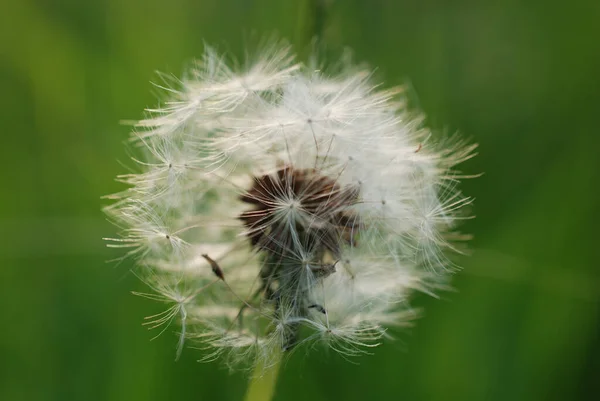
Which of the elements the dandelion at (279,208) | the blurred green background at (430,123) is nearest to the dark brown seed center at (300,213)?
the dandelion at (279,208)

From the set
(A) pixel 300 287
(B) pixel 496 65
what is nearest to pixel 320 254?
(A) pixel 300 287

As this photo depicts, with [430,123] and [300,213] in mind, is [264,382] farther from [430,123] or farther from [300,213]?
[430,123]

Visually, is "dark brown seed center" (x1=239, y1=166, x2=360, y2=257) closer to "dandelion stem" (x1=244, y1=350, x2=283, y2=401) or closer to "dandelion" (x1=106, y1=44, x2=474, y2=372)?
"dandelion" (x1=106, y1=44, x2=474, y2=372)

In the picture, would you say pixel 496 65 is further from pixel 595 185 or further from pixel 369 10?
pixel 595 185

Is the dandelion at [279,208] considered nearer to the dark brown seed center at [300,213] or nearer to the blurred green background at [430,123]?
the dark brown seed center at [300,213]

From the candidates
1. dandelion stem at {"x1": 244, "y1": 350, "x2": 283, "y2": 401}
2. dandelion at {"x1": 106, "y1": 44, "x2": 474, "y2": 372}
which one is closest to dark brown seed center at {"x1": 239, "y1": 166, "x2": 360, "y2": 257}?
dandelion at {"x1": 106, "y1": 44, "x2": 474, "y2": 372}

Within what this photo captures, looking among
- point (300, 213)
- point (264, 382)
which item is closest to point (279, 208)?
point (300, 213)
